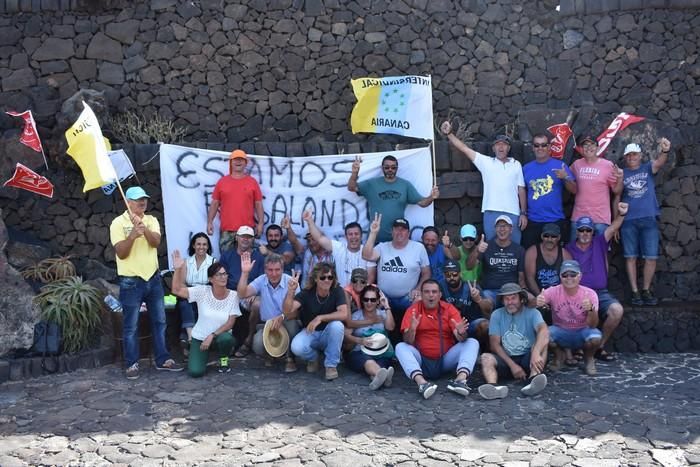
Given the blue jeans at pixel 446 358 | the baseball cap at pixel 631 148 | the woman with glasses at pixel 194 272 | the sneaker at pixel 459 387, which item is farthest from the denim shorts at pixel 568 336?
the woman with glasses at pixel 194 272

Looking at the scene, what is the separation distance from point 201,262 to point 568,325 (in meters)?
3.54

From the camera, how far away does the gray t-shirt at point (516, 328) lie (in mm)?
7430

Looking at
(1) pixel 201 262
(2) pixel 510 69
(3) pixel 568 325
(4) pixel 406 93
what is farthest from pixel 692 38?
(1) pixel 201 262

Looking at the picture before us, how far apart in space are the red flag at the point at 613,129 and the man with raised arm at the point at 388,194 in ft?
6.21

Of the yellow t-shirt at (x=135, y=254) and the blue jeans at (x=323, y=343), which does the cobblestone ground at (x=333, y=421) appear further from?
the yellow t-shirt at (x=135, y=254)

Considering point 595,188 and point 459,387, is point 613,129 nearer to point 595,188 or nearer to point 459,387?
point 595,188

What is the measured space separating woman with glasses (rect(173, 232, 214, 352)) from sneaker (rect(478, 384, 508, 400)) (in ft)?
9.42

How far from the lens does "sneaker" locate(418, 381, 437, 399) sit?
6867 mm

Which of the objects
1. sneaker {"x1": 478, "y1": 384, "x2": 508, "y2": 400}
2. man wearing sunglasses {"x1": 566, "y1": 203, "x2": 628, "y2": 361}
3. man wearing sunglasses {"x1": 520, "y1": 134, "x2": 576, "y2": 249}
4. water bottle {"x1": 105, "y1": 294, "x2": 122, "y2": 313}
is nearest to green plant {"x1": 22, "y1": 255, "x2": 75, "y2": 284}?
water bottle {"x1": 105, "y1": 294, "x2": 122, "y2": 313}

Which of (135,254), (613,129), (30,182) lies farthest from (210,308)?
(613,129)

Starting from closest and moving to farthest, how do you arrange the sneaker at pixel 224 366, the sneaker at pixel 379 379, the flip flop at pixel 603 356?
the sneaker at pixel 379 379 < the sneaker at pixel 224 366 < the flip flop at pixel 603 356

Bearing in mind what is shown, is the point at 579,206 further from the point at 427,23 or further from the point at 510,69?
the point at 427,23

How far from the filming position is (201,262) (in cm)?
823

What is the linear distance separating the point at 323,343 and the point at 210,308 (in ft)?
3.63
